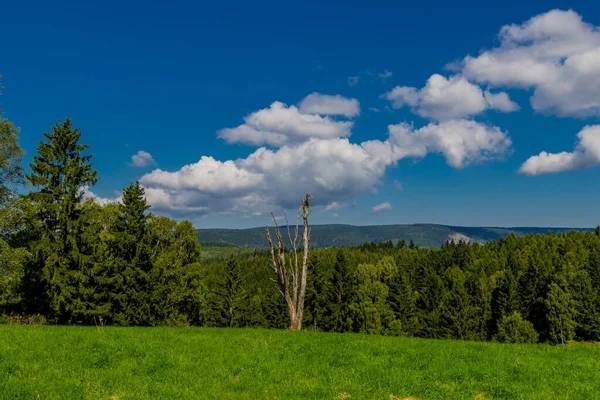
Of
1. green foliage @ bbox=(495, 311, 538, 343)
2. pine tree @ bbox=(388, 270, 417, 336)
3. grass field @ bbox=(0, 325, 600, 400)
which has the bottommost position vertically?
green foliage @ bbox=(495, 311, 538, 343)

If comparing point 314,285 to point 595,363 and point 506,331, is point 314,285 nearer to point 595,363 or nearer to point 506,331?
point 506,331

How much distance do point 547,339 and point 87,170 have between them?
90032mm

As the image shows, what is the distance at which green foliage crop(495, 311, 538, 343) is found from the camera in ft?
265

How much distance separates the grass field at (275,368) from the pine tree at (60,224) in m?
18.1

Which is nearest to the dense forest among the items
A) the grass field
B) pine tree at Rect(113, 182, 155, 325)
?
pine tree at Rect(113, 182, 155, 325)

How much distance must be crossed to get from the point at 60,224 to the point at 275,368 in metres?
29.3

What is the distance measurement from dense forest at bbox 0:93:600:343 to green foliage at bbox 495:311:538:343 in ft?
0.67

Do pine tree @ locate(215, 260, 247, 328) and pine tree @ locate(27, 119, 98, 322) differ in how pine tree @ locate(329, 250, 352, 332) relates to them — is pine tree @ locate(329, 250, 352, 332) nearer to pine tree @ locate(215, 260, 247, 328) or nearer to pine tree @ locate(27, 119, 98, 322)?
pine tree @ locate(215, 260, 247, 328)

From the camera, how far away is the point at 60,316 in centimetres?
3625

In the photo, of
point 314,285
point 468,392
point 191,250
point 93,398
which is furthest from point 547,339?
point 93,398

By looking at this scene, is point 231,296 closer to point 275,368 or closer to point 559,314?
point 275,368

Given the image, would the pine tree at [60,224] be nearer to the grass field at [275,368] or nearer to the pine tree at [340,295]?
the grass field at [275,368]

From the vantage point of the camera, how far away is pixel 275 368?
544 inches

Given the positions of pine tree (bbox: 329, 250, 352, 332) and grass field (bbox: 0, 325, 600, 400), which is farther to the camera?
pine tree (bbox: 329, 250, 352, 332)
